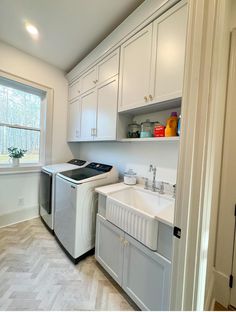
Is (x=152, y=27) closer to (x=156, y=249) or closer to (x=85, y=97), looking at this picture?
(x=85, y=97)

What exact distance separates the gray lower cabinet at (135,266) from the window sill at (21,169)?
1639mm

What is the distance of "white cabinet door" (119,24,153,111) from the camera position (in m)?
1.44

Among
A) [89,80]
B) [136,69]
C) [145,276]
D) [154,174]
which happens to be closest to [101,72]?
[89,80]

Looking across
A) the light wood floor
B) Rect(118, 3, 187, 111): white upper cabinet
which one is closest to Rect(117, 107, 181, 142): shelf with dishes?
Rect(118, 3, 187, 111): white upper cabinet

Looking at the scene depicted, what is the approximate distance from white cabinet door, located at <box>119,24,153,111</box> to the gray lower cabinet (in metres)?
1.26

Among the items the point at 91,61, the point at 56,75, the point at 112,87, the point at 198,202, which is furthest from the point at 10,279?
the point at 56,75

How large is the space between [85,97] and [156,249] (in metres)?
2.16

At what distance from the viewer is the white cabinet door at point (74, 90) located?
2.53m

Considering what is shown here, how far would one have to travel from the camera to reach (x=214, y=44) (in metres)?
0.66

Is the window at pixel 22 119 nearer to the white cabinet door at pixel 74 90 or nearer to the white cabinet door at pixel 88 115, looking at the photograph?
the white cabinet door at pixel 74 90

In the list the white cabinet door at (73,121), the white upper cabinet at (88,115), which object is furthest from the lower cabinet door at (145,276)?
the white cabinet door at (73,121)

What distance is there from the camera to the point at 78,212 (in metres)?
1.61

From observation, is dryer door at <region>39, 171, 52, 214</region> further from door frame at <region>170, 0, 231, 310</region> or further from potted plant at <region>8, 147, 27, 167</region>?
door frame at <region>170, 0, 231, 310</region>

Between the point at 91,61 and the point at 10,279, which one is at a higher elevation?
the point at 91,61
